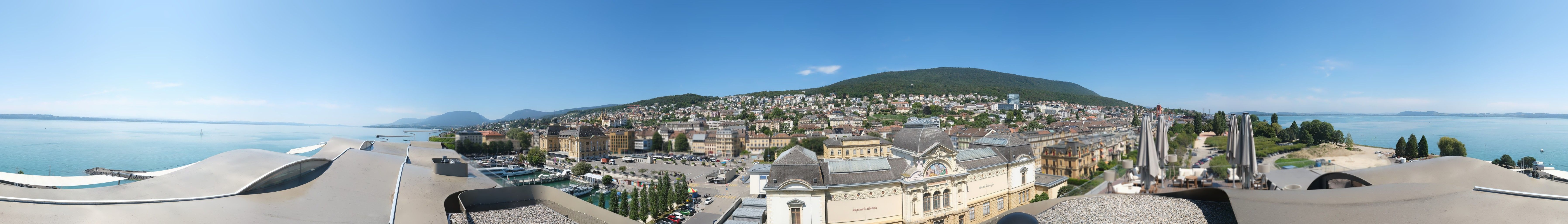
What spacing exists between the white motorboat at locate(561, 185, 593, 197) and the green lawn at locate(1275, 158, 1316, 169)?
22270 mm

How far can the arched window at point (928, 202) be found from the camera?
30.2 feet

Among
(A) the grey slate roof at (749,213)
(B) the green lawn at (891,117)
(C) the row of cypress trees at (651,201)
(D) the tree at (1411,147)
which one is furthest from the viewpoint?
(B) the green lawn at (891,117)

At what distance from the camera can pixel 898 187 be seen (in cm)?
878

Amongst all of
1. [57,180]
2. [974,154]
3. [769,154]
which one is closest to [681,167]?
[769,154]

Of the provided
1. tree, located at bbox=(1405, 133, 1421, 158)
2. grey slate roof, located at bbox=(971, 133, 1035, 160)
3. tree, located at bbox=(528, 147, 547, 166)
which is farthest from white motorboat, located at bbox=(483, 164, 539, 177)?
tree, located at bbox=(1405, 133, 1421, 158)

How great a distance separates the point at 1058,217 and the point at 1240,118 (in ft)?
11.2

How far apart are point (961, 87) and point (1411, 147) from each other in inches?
2443

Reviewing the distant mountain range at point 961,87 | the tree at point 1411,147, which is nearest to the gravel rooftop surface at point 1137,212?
the tree at point 1411,147

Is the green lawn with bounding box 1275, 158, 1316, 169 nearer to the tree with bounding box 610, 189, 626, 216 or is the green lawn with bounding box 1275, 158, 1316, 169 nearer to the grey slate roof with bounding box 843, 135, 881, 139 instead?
the grey slate roof with bounding box 843, 135, 881, 139

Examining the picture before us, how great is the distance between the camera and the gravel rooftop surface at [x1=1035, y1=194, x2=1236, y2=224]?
620 centimetres

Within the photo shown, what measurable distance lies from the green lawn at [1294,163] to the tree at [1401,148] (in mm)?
2697

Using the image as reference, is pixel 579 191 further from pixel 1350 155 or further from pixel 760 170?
pixel 1350 155

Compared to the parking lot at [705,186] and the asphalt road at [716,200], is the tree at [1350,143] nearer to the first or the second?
the parking lot at [705,186]

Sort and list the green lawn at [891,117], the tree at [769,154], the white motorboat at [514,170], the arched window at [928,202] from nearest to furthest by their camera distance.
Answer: the arched window at [928,202], the white motorboat at [514,170], the tree at [769,154], the green lawn at [891,117]
